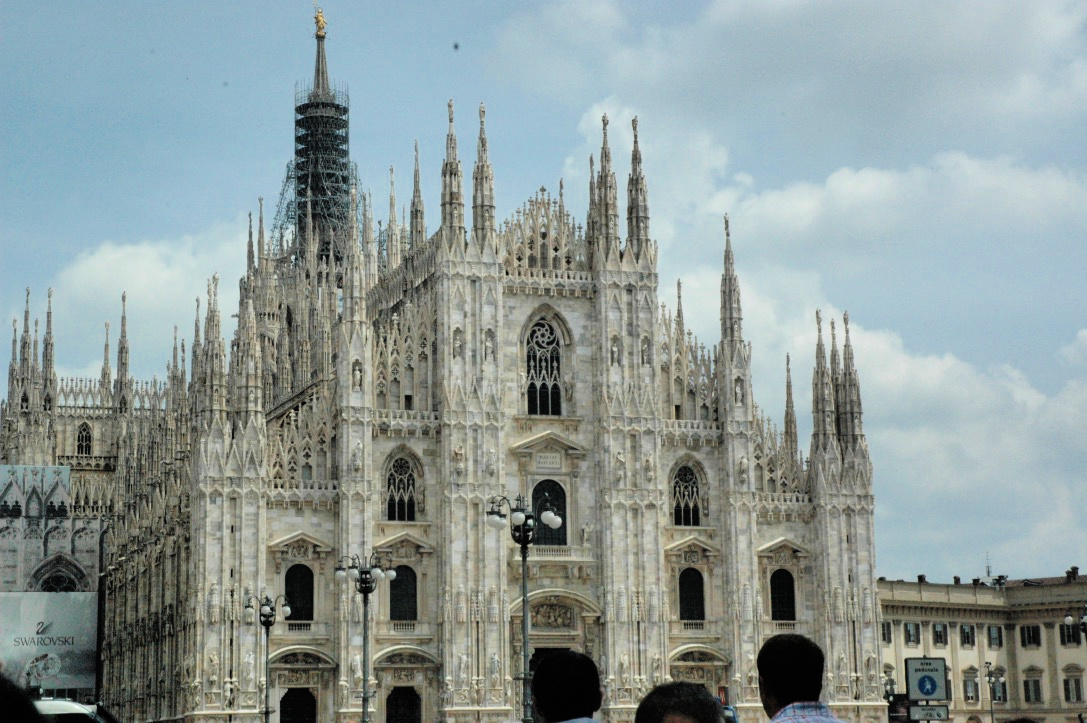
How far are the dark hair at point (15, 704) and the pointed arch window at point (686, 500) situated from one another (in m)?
58.9

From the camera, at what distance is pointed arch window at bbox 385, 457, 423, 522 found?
198 ft

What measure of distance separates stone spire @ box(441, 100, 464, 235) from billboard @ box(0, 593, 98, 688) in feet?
104

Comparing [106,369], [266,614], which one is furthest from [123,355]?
[266,614]

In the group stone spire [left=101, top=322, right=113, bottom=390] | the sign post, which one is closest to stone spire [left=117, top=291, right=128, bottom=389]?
stone spire [left=101, top=322, right=113, bottom=390]

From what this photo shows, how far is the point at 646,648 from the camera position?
6097 cm

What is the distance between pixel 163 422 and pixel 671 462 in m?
26.1

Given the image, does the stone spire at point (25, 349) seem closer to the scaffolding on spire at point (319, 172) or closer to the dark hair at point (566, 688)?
the scaffolding on spire at point (319, 172)

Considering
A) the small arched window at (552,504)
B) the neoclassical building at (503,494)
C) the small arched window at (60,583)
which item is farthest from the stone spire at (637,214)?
the small arched window at (60,583)

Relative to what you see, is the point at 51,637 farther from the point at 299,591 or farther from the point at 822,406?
the point at 822,406

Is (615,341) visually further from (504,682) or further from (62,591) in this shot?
(62,591)

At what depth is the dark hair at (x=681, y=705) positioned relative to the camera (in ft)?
24.1

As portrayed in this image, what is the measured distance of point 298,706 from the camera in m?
57.7

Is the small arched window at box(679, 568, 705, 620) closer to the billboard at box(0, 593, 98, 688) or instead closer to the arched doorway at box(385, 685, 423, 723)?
the arched doorway at box(385, 685, 423, 723)

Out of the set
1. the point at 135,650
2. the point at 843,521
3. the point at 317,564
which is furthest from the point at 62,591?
the point at 843,521
